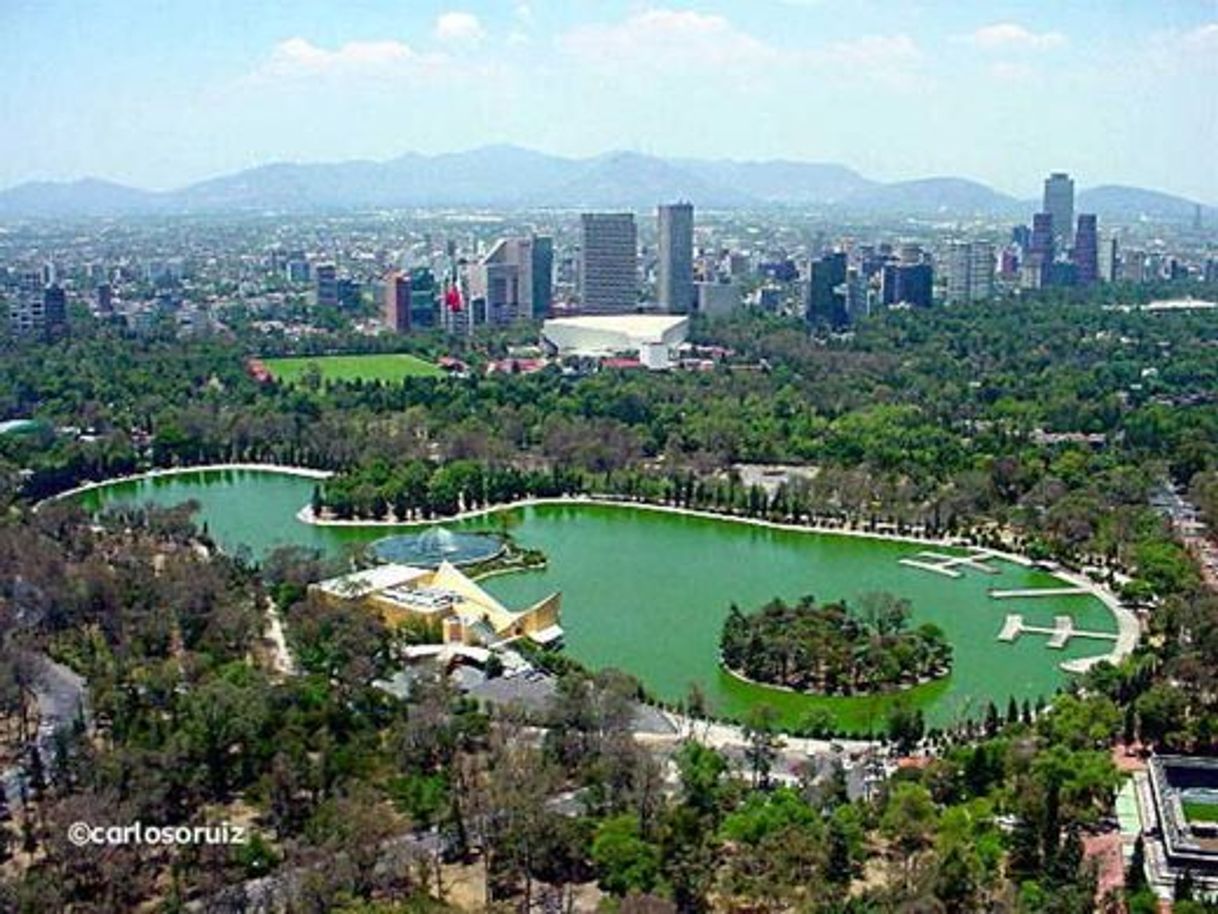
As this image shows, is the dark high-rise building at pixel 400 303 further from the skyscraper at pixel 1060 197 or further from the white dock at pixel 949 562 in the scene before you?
the skyscraper at pixel 1060 197

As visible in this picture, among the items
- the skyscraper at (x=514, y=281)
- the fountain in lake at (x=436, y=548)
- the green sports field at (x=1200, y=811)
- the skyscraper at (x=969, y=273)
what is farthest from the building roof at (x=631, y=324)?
the green sports field at (x=1200, y=811)

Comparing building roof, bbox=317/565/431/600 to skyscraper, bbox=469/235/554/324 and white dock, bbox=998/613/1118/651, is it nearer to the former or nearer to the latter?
white dock, bbox=998/613/1118/651

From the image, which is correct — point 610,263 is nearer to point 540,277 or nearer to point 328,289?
point 540,277

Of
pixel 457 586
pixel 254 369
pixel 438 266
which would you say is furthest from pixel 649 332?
pixel 457 586

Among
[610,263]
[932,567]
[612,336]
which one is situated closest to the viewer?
[932,567]

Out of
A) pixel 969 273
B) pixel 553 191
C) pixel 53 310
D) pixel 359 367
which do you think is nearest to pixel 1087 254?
pixel 969 273

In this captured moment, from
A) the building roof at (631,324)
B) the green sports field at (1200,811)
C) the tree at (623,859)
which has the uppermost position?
the building roof at (631,324)

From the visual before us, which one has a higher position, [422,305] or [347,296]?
[422,305]
